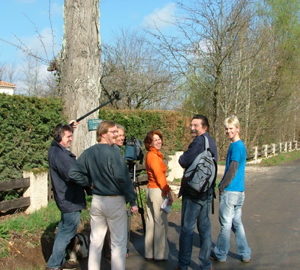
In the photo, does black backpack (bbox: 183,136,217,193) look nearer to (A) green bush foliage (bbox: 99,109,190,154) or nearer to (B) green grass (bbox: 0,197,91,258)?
(B) green grass (bbox: 0,197,91,258)

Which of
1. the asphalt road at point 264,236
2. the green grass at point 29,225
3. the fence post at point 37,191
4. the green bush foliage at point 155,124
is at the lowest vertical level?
the asphalt road at point 264,236

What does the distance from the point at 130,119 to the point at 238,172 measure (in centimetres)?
706

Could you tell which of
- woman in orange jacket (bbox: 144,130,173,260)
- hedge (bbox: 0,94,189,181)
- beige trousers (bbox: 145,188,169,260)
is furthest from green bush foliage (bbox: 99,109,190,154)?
beige trousers (bbox: 145,188,169,260)

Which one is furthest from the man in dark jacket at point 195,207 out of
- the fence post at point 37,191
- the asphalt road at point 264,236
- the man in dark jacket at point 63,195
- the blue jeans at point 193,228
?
the fence post at point 37,191

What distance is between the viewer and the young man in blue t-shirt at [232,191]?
568 cm

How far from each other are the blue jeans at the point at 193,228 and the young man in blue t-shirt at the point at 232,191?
1.84 ft

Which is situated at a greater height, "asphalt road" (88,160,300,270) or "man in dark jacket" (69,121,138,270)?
"man in dark jacket" (69,121,138,270)

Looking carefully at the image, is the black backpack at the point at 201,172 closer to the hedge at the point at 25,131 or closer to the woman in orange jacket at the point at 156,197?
the woman in orange jacket at the point at 156,197

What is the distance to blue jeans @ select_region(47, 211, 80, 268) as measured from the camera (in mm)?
5102

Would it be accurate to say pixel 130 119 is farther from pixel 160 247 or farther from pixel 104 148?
pixel 104 148

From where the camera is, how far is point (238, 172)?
18.9ft

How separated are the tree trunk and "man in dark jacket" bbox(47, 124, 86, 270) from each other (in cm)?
209

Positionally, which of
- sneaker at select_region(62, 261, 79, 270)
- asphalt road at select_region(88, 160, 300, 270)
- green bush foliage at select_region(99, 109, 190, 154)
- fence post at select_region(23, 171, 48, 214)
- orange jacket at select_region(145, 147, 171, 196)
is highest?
green bush foliage at select_region(99, 109, 190, 154)

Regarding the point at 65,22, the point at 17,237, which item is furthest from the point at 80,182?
the point at 65,22
